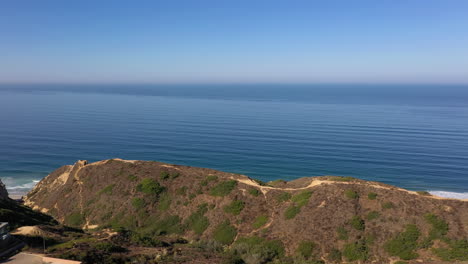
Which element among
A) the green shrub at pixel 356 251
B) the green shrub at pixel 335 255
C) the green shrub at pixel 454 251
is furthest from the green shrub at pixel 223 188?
the green shrub at pixel 454 251

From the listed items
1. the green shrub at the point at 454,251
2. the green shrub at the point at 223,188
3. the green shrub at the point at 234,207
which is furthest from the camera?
the green shrub at the point at 223,188

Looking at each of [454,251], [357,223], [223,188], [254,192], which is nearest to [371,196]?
[357,223]

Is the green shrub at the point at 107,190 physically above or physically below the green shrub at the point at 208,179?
below

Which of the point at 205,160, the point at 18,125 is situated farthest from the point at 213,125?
the point at 18,125

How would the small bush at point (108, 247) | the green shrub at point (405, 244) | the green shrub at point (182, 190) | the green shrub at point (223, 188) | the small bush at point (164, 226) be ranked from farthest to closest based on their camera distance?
the green shrub at point (182, 190)
the green shrub at point (223, 188)
the small bush at point (164, 226)
the green shrub at point (405, 244)
the small bush at point (108, 247)

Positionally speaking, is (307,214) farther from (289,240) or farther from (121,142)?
(121,142)

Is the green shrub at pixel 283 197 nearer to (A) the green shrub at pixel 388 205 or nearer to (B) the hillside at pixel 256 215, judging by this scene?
(B) the hillside at pixel 256 215

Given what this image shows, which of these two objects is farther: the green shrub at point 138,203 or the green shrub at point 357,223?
the green shrub at point 138,203

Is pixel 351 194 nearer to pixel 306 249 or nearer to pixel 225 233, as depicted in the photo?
pixel 306 249
